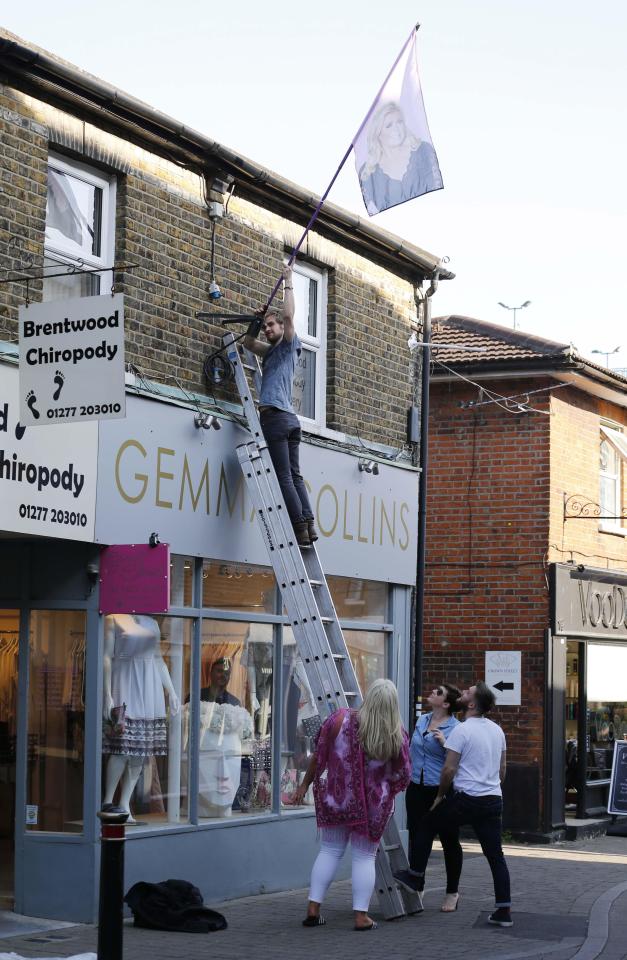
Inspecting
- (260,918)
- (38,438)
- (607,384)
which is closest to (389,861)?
(260,918)

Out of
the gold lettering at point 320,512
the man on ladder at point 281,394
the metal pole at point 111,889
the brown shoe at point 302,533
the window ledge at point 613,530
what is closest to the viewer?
the metal pole at point 111,889

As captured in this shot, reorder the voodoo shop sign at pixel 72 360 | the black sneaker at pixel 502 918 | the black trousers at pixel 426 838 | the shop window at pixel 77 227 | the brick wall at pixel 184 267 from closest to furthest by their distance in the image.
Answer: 1. the voodoo shop sign at pixel 72 360
2. the brick wall at pixel 184 267
3. the black sneaker at pixel 502 918
4. the shop window at pixel 77 227
5. the black trousers at pixel 426 838

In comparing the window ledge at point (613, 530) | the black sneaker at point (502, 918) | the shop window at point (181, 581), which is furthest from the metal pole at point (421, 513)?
the window ledge at point (613, 530)

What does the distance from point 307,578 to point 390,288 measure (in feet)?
15.1

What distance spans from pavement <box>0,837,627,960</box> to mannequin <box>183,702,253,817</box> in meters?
0.83

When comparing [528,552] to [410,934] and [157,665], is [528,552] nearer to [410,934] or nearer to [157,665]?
[157,665]

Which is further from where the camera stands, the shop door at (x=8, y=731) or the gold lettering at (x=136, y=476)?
the shop door at (x=8, y=731)

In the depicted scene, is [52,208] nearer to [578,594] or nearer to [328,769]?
[328,769]

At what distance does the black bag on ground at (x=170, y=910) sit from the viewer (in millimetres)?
10023

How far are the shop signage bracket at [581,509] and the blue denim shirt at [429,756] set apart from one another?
7.56 metres

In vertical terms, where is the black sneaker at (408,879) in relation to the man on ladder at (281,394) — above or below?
below

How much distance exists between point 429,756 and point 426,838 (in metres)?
0.63

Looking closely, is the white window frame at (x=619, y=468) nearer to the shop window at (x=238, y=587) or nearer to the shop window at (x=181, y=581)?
the shop window at (x=238, y=587)

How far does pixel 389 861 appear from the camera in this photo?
10.7 meters
